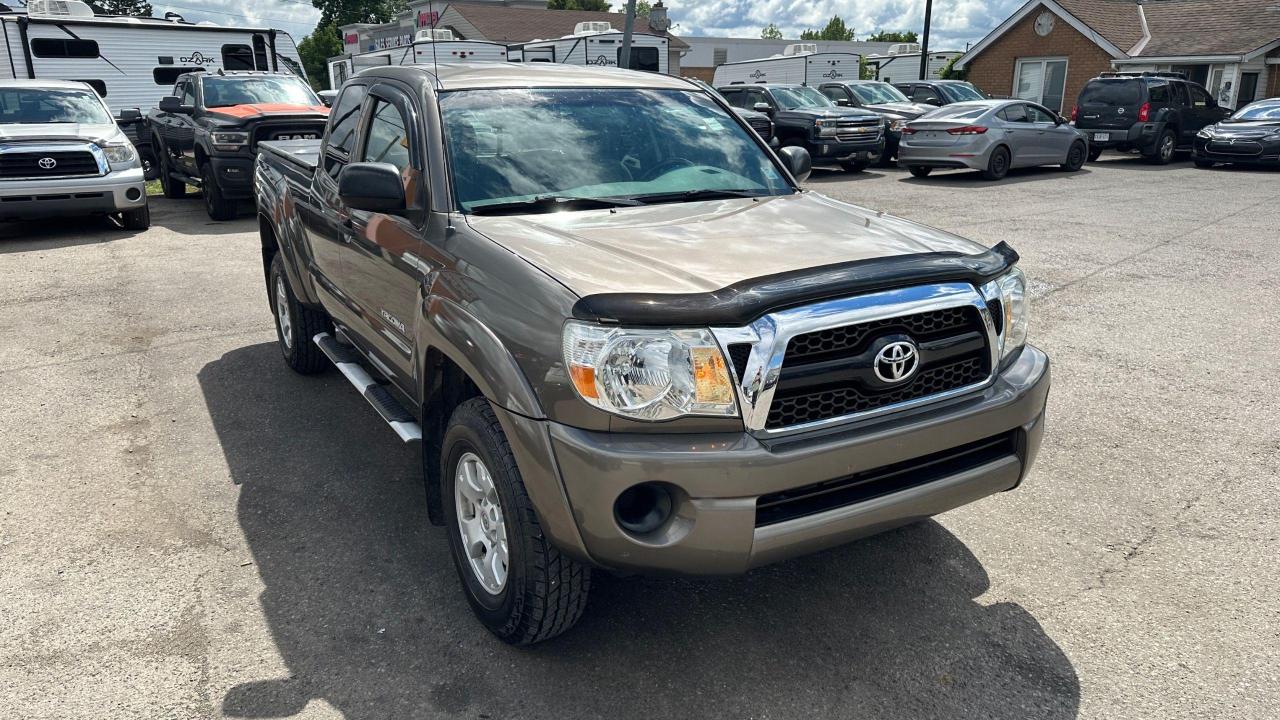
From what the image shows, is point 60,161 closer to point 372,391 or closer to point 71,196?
point 71,196

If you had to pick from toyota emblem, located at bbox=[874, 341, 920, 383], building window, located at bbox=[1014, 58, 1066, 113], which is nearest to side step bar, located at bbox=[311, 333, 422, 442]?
toyota emblem, located at bbox=[874, 341, 920, 383]

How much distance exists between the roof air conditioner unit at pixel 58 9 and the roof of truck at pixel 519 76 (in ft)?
47.3

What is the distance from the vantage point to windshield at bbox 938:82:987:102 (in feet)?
75.7

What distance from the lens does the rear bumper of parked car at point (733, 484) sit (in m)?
2.53

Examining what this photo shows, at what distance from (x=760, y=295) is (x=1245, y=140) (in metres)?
20.0

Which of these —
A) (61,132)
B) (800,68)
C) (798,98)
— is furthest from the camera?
(800,68)

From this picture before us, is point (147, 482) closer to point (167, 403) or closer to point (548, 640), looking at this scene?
point (167, 403)

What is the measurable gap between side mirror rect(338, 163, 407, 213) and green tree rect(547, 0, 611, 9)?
76.4m

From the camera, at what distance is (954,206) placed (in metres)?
13.7

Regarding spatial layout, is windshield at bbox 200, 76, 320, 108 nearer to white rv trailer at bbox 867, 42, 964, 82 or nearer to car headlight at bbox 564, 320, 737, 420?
car headlight at bbox 564, 320, 737, 420

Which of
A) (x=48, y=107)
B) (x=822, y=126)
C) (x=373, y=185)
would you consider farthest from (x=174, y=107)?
(x=373, y=185)

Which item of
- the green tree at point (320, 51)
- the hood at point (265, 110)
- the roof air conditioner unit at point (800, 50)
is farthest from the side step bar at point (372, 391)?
the green tree at point (320, 51)

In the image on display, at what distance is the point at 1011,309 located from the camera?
3182 mm

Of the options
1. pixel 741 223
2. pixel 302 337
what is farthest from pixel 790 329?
pixel 302 337
